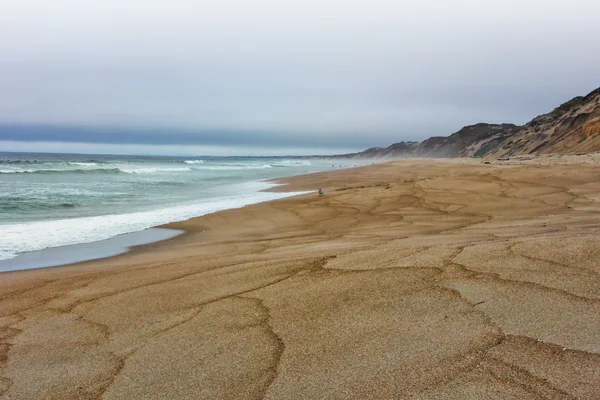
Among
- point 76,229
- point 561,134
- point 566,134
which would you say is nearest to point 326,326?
point 76,229

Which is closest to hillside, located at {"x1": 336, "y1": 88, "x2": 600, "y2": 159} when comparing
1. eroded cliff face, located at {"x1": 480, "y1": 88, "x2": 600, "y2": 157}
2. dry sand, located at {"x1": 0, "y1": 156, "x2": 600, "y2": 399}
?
eroded cliff face, located at {"x1": 480, "y1": 88, "x2": 600, "y2": 157}

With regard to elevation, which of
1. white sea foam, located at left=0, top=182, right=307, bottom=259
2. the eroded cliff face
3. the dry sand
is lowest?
white sea foam, located at left=0, top=182, right=307, bottom=259

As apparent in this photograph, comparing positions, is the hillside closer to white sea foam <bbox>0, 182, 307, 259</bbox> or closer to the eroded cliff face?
the eroded cliff face

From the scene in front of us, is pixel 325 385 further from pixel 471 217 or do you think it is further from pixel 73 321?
pixel 471 217

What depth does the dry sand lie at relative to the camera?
9.83 feet

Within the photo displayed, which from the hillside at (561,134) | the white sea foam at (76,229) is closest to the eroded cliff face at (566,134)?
the hillside at (561,134)

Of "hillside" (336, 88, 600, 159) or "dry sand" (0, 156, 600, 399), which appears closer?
"dry sand" (0, 156, 600, 399)

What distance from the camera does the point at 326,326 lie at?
12.5 ft

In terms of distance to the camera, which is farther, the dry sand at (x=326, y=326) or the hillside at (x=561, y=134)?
the hillside at (x=561, y=134)

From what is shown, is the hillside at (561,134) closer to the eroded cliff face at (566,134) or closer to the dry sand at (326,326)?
the eroded cliff face at (566,134)

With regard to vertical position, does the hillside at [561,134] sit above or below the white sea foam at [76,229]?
above

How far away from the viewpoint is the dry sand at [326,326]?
9.83ft

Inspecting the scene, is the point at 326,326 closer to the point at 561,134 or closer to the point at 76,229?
the point at 76,229

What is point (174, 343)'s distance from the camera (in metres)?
3.83
